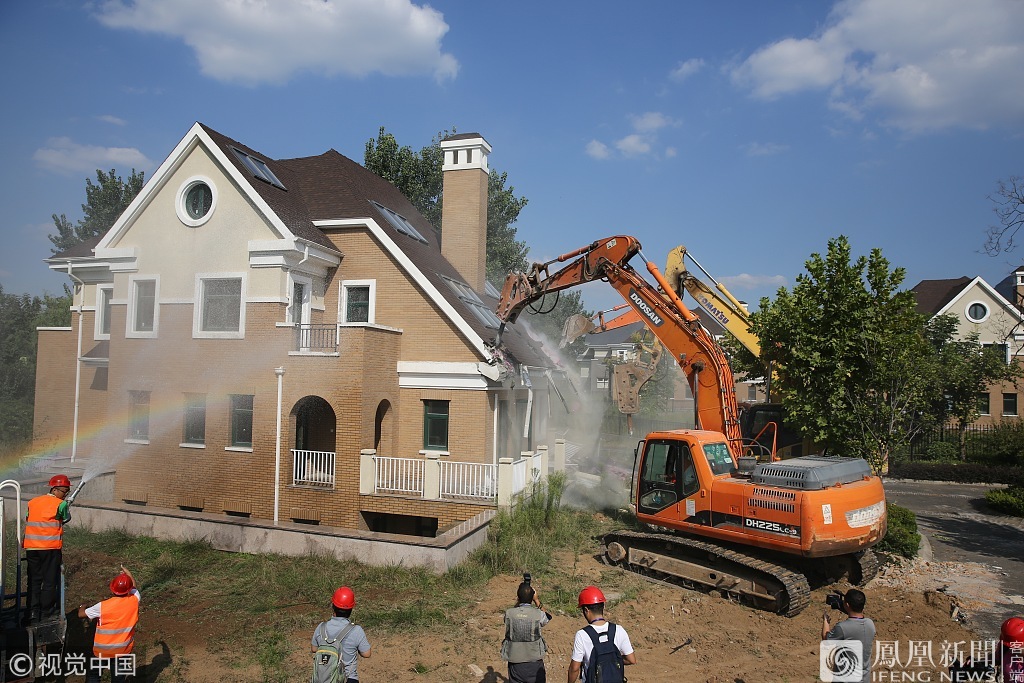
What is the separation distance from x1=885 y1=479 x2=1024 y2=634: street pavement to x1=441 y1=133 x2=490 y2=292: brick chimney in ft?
50.7

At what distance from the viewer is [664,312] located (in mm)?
14508

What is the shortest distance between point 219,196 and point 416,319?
6117 mm

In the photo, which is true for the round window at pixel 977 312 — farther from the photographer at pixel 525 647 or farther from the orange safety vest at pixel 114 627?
the orange safety vest at pixel 114 627

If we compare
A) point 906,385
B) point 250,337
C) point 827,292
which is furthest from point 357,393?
point 906,385

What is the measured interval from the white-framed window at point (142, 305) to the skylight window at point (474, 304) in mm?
8014

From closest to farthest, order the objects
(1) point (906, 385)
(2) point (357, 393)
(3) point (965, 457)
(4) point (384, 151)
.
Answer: (1) point (906, 385) < (2) point (357, 393) < (3) point (965, 457) < (4) point (384, 151)

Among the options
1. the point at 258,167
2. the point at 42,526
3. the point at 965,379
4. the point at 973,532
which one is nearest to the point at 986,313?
the point at 965,379

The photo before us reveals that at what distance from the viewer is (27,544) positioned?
25.6 ft

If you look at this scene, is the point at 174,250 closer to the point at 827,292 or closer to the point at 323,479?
the point at 323,479

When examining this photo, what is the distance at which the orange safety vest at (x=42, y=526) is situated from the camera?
25.6 feet

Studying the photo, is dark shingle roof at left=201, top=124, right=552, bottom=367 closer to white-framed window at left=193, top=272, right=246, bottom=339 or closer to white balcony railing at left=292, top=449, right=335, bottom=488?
white-framed window at left=193, top=272, right=246, bottom=339

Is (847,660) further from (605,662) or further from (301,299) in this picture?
(301,299)

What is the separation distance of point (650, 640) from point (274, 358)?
11.5 m

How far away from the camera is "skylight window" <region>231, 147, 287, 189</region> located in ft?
62.2
